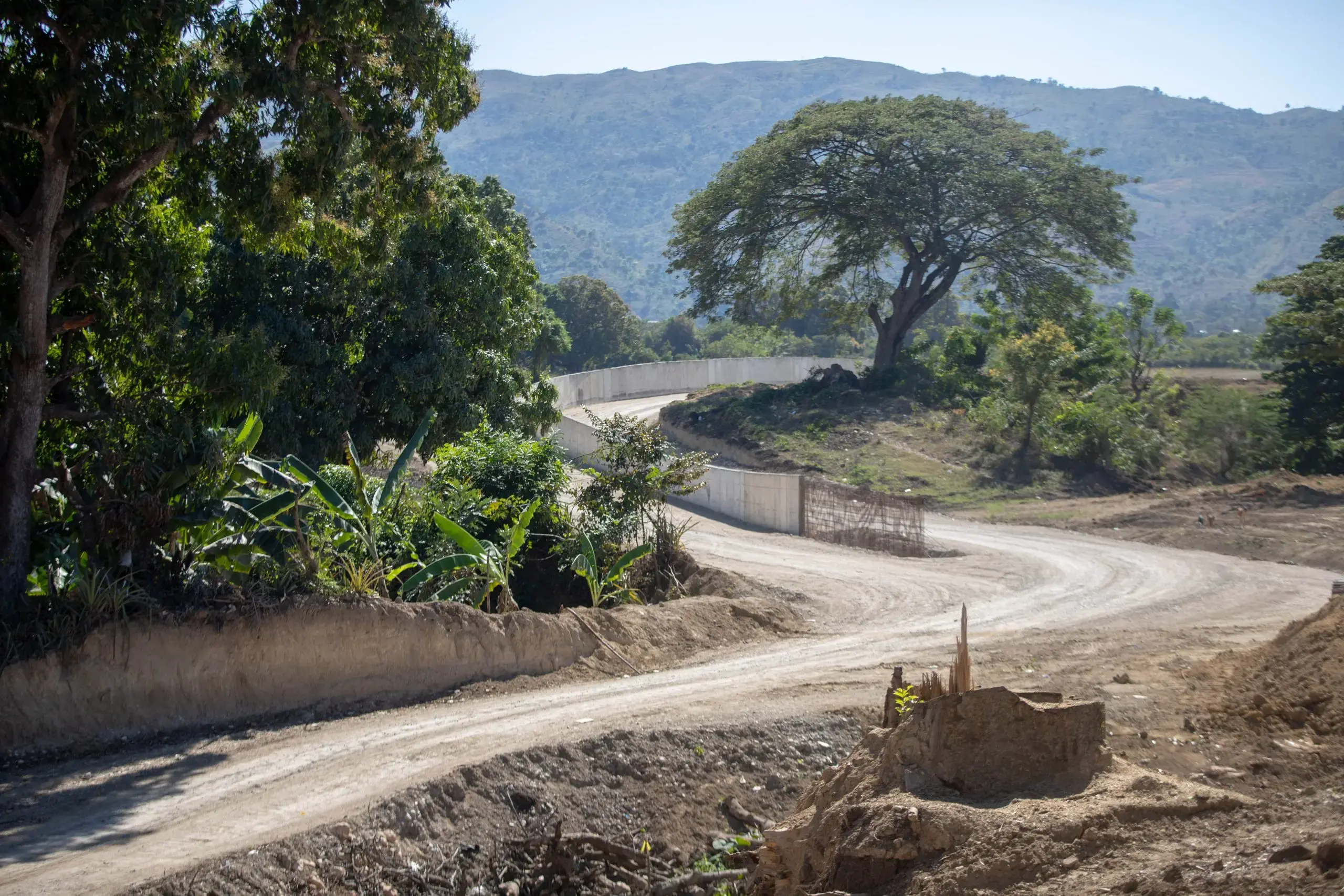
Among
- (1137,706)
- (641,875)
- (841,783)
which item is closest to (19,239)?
(641,875)

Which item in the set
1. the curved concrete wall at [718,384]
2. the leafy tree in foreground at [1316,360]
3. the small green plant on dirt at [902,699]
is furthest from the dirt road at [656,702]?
the leafy tree in foreground at [1316,360]

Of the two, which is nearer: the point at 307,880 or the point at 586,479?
the point at 307,880


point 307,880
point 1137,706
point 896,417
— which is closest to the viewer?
point 307,880

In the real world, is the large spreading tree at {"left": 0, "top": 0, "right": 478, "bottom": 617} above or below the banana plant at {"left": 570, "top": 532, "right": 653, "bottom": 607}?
above

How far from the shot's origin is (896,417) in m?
42.8

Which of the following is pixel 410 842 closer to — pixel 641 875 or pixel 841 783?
pixel 641 875

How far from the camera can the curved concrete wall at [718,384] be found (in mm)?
28391

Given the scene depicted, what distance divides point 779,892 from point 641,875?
1.33m

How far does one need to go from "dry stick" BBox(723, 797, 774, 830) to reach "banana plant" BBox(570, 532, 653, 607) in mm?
4623

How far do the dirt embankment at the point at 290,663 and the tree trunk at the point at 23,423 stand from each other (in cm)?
93

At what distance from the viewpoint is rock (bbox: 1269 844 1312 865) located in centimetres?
552

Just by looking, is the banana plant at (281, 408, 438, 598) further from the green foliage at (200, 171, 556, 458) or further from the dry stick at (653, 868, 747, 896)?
the green foliage at (200, 171, 556, 458)

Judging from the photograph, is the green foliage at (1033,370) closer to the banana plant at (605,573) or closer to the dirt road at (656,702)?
the dirt road at (656,702)

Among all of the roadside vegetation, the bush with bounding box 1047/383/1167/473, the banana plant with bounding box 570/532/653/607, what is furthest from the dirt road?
the bush with bounding box 1047/383/1167/473
